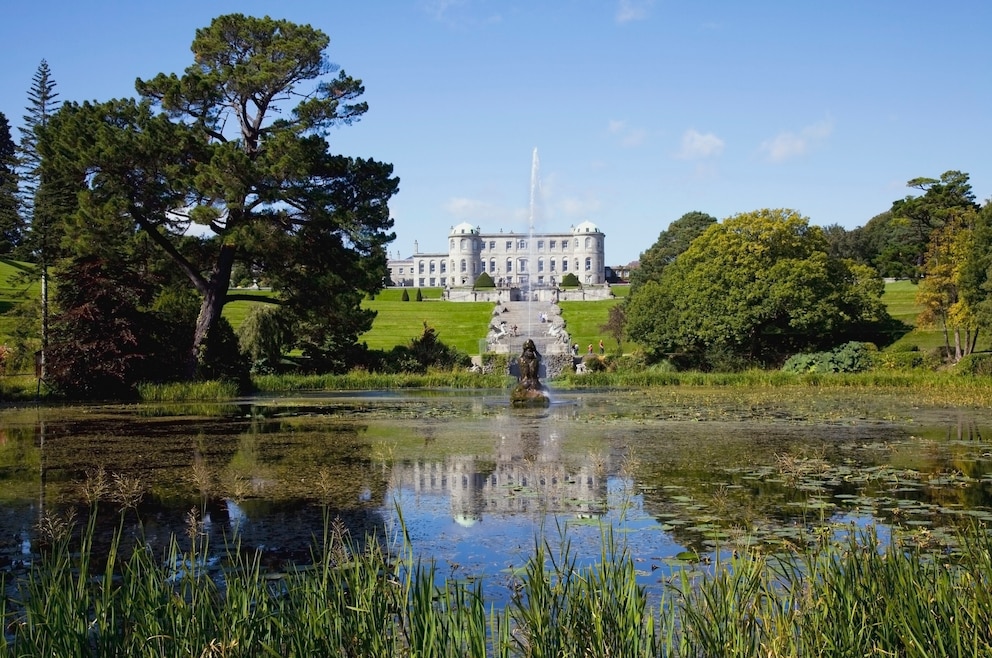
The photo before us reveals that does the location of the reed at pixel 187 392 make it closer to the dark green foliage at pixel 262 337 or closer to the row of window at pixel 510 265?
the dark green foliage at pixel 262 337

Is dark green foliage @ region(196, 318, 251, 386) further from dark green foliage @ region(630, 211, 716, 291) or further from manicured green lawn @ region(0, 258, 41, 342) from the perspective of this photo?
dark green foliage @ region(630, 211, 716, 291)

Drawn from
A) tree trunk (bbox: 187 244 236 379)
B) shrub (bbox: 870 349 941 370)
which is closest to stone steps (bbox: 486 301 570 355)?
shrub (bbox: 870 349 941 370)

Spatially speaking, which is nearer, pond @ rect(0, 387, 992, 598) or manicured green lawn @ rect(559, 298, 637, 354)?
pond @ rect(0, 387, 992, 598)

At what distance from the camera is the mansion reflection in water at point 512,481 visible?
7926 mm

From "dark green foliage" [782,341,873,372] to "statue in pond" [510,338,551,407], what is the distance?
15.7m

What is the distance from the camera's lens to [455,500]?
8.49 meters

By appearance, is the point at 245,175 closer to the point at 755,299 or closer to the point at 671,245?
the point at 755,299

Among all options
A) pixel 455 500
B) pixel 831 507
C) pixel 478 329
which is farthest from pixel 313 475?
pixel 478 329

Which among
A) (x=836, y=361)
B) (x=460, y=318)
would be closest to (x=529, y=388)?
(x=836, y=361)

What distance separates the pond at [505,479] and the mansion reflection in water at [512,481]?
0.11 ft

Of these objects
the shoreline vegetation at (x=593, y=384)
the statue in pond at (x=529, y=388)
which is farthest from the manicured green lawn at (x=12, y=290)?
the statue in pond at (x=529, y=388)

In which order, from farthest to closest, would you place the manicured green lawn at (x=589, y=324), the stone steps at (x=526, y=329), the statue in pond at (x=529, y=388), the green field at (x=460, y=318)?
the manicured green lawn at (x=589, y=324) < the stone steps at (x=526, y=329) < the green field at (x=460, y=318) < the statue in pond at (x=529, y=388)

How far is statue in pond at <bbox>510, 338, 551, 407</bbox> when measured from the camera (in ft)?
71.6

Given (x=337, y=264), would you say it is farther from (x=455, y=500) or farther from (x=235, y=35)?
(x=455, y=500)
